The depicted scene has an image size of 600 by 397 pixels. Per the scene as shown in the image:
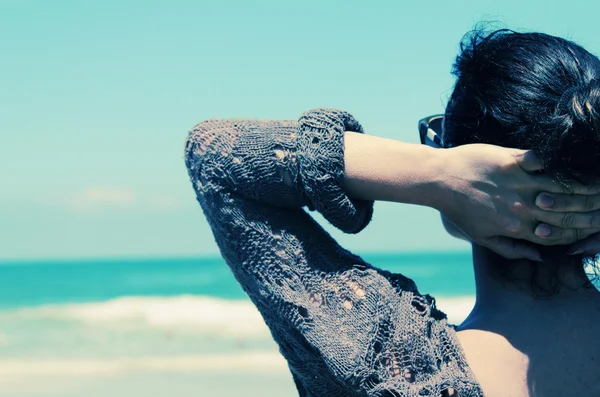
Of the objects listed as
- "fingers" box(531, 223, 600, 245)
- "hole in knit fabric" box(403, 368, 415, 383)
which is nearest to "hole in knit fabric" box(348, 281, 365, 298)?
"hole in knit fabric" box(403, 368, 415, 383)

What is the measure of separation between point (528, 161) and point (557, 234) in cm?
12

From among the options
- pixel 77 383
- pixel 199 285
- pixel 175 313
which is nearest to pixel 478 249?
pixel 77 383

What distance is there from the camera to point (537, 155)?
36.7 inches

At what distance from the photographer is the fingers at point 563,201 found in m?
0.95

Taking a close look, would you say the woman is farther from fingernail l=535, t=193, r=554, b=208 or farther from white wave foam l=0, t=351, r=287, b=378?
white wave foam l=0, t=351, r=287, b=378

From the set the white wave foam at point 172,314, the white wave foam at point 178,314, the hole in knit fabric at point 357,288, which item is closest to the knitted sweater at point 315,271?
the hole in knit fabric at point 357,288

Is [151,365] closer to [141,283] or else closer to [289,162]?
[289,162]

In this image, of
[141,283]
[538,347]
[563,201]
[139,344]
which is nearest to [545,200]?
[563,201]

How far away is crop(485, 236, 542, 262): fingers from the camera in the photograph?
102 centimetres

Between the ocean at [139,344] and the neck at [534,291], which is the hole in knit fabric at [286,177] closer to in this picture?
the neck at [534,291]

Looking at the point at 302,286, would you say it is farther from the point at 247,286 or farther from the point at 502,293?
the point at 502,293

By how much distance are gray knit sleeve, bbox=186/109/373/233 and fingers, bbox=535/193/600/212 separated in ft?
0.81

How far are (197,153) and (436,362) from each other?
0.45 metres

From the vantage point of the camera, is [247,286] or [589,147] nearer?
[589,147]
